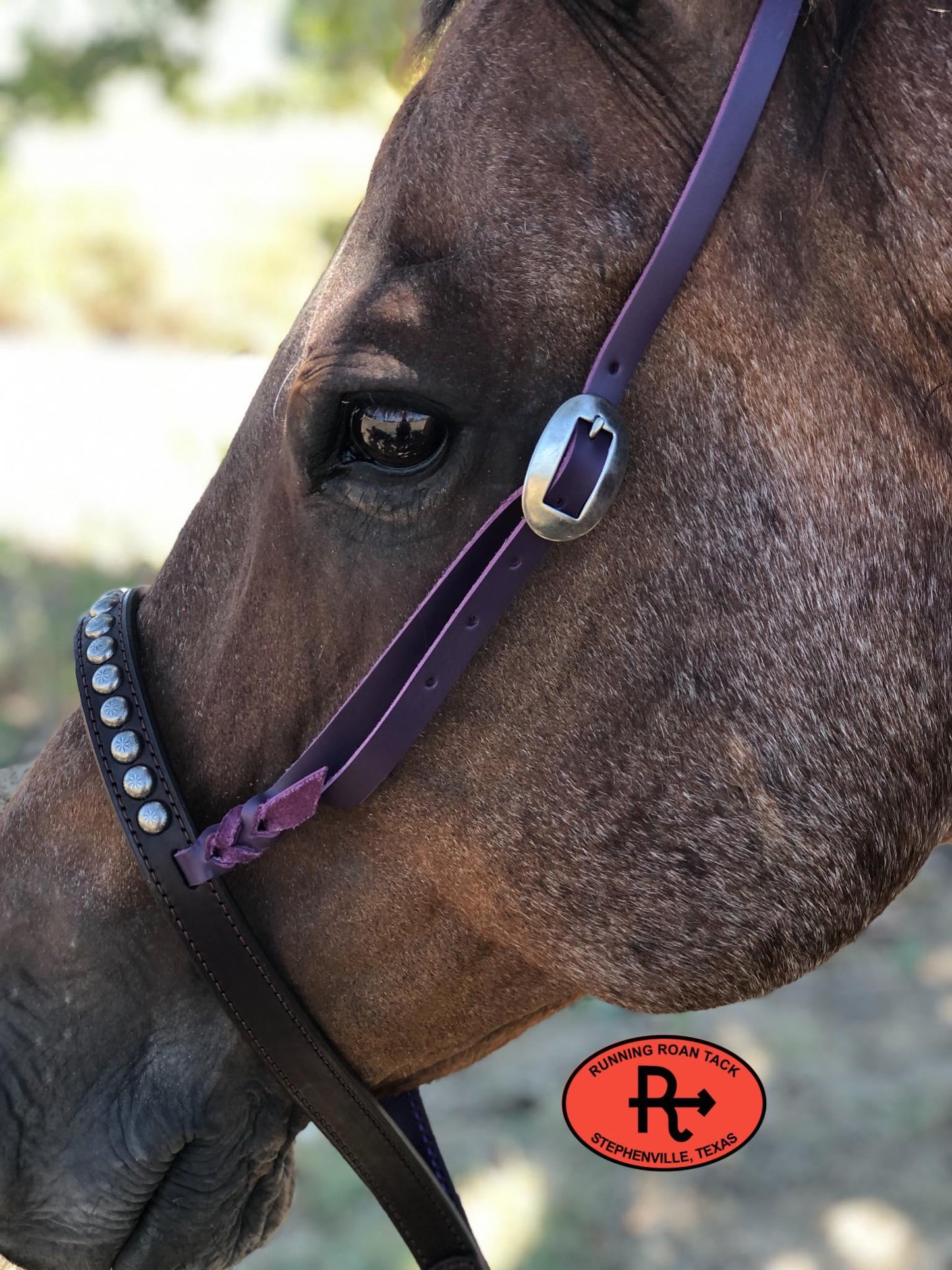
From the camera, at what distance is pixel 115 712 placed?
1.76 m

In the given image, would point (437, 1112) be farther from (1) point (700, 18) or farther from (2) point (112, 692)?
(1) point (700, 18)

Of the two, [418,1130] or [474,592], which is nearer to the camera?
[474,592]

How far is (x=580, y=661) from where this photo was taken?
61.7 inches

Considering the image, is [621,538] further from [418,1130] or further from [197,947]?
[418,1130]

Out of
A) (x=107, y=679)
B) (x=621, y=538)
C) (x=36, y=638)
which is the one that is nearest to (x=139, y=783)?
(x=107, y=679)

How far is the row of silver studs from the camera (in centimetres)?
171

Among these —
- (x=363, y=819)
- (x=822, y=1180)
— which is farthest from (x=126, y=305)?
(x=363, y=819)

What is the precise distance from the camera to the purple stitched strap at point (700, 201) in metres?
1.45

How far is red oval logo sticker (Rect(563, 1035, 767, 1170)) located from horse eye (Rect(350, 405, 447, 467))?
1063mm

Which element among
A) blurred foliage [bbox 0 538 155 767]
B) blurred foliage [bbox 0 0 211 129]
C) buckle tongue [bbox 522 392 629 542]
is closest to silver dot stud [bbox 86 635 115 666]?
buckle tongue [bbox 522 392 629 542]

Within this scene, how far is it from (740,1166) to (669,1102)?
1.97 meters

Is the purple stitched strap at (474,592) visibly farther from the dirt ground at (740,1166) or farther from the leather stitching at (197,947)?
the dirt ground at (740,1166)

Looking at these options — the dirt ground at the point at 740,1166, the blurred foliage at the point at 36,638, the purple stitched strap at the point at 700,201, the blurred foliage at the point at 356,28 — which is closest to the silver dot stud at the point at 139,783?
the purple stitched strap at the point at 700,201

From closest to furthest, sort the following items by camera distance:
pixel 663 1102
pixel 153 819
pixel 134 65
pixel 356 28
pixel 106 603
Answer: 1. pixel 153 819
2. pixel 106 603
3. pixel 663 1102
4. pixel 356 28
5. pixel 134 65
